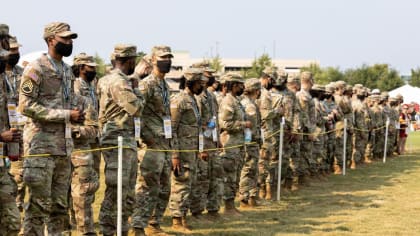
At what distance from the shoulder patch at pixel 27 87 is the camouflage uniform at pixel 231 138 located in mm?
4770

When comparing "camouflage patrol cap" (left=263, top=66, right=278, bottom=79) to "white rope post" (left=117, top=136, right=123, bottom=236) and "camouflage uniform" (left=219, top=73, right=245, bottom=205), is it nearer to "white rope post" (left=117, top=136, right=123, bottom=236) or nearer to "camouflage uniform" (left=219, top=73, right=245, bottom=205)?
"camouflage uniform" (left=219, top=73, right=245, bottom=205)

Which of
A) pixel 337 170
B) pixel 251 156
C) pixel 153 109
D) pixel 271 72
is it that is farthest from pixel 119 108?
pixel 337 170

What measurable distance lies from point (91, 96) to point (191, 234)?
233 centimetres

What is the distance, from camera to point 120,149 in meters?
7.24

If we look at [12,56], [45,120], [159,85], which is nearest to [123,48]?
[159,85]

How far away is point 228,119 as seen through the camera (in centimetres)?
1073

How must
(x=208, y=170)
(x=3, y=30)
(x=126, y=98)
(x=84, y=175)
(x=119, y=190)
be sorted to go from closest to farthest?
(x=3, y=30)
(x=119, y=190)
(x=126, y=98)
(x=84, y=175)
(x=208, y=170)

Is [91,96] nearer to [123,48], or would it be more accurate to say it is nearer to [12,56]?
[123,48]

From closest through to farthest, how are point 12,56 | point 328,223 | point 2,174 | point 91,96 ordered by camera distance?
point 2,174, point 12,56, point 91,96, point 328,223

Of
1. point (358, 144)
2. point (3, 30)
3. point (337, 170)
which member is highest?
point (3, 30)

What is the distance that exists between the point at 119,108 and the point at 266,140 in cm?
535

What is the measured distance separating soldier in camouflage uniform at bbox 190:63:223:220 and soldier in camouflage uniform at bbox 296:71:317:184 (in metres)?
4.58

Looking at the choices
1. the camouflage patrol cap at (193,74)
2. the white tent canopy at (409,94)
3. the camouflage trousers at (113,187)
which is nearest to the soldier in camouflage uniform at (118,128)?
the camouflage trousers at (113,187)

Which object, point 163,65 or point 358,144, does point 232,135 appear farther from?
point 358,144
